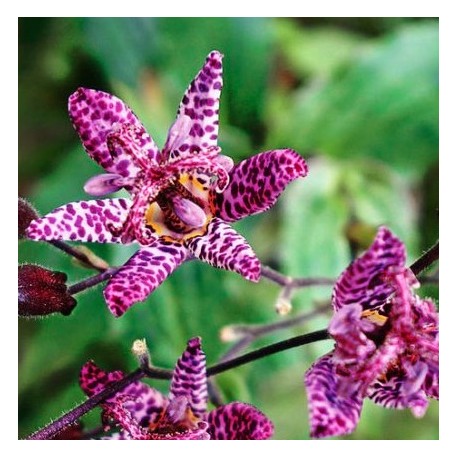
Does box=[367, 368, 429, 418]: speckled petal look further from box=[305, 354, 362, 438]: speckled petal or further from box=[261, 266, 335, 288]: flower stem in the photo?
box=[261, 266, 335, 288]: flower stem

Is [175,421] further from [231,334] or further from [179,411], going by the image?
[231,334]

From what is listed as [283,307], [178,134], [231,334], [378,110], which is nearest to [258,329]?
[231,334]

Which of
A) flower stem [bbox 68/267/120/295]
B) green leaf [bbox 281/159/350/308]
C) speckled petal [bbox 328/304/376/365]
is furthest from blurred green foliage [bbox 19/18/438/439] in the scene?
speckled petal [bbox 328/304/376/365]

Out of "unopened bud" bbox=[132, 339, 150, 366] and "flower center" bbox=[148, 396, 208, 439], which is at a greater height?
"unopened bud" bbox=[132, 339, 150, 366]

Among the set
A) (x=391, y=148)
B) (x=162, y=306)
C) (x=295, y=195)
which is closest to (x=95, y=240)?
(x=162, y=306)
